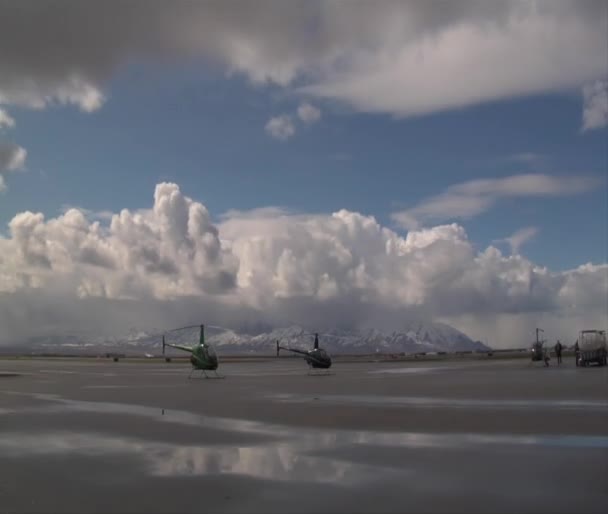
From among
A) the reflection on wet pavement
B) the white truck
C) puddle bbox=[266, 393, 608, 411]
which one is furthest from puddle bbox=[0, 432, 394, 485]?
the white truck

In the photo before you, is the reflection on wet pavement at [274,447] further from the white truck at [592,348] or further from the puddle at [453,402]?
the white truck at [592,348]

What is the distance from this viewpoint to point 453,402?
29172 millimetres

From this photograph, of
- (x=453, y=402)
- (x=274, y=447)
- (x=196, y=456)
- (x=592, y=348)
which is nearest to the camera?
(x=196, y=456)

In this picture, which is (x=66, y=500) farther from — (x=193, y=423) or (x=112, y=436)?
(x=193, y=423)

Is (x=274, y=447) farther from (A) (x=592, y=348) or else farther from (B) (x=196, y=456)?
(A) (x=592, y=348)

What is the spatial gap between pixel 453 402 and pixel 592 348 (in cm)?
4689

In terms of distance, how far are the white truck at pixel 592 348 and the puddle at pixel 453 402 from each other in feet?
139

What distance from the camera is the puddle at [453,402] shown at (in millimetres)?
26359

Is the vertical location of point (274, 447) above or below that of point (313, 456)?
below

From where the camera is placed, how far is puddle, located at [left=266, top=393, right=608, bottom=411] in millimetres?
26359

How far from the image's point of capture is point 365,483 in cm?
1313

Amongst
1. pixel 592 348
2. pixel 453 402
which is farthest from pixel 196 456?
pixel 592 348

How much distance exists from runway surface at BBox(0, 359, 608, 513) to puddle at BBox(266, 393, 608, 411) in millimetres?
82

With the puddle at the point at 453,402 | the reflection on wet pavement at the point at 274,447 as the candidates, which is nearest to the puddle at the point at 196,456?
the reflection on wet pavement at the point at 274,447
